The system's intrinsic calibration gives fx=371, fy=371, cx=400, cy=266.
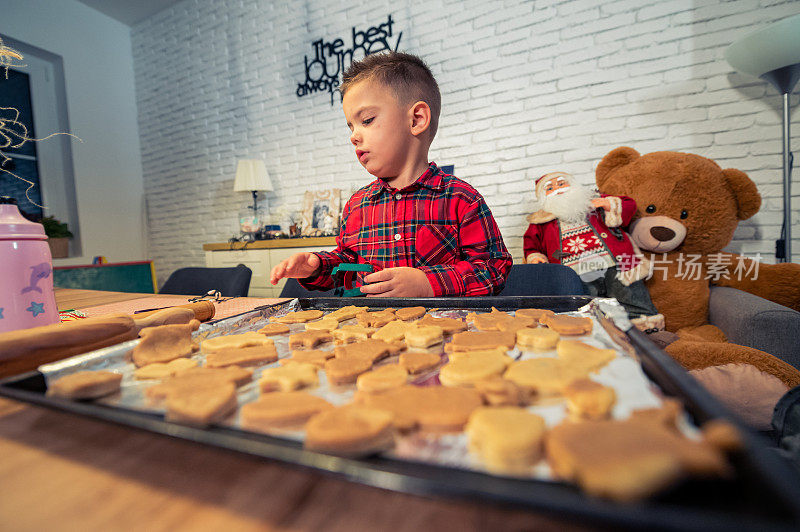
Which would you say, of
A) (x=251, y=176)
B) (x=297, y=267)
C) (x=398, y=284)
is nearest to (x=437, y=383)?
(x=398, y=284)

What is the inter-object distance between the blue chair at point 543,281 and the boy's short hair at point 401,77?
56 cm

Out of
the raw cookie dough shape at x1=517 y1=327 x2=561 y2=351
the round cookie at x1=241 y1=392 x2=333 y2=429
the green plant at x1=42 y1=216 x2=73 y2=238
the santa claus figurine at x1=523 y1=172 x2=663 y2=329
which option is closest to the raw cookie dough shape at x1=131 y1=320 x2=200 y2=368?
the round cookie at x1=241 y1=392 x2=333 y2=429

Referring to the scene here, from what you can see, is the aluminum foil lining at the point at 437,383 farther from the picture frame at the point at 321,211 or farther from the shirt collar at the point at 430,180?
the picture frame at the point at 321,211

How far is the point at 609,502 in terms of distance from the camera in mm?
194

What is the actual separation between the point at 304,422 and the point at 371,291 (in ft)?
1.79

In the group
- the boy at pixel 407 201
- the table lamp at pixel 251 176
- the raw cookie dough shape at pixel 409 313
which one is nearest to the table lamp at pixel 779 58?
the boy at pixel 407 201

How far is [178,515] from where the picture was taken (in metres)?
0.23

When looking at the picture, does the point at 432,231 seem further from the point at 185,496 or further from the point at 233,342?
the point at 185,496

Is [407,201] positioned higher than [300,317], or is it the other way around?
[407,201]

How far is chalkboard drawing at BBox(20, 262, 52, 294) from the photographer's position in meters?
0.58

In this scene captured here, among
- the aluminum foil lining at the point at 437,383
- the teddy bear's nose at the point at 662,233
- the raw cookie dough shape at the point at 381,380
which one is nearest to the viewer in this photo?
the aluminum foil lining at the point at 437,383

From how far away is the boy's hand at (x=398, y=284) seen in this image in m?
0.87

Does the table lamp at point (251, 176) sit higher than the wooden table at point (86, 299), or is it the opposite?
the table lamp at point (251, 176)

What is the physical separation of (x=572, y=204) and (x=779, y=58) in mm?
991
